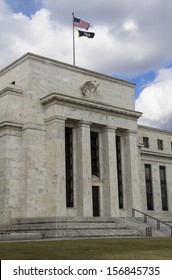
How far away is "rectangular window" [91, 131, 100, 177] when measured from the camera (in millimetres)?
44381

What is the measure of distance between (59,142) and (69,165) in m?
3.49

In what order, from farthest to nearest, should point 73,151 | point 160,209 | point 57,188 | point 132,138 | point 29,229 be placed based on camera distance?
point 160,209 < point 132,138 < point 73,151 < point 57,188 < point 29,229

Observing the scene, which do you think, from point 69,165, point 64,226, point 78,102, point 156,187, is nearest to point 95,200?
point 69,165

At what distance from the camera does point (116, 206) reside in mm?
43031

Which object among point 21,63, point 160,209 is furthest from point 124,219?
point 21,63

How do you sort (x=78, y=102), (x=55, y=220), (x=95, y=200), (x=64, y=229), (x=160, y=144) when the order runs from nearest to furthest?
(x=64, y=229) → (x=55, y=220) → (x=78, y=102) → (x=95, y=200) → (x=160, y=144)

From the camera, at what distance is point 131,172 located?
45781 millimetres

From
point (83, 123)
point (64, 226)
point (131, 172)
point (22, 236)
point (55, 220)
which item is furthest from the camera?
point (131, 172)

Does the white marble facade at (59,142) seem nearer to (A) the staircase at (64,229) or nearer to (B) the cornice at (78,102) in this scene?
(B) the cornice at (78,102)

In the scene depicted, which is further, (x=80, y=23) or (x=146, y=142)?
(x=146, y=142)

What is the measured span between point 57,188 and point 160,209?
843 inches

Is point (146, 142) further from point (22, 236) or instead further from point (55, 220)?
point (22, 236)

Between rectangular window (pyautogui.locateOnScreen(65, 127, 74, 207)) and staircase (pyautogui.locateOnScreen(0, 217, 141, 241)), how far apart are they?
16.6ft

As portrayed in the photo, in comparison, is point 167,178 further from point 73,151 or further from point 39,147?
point 39,147
